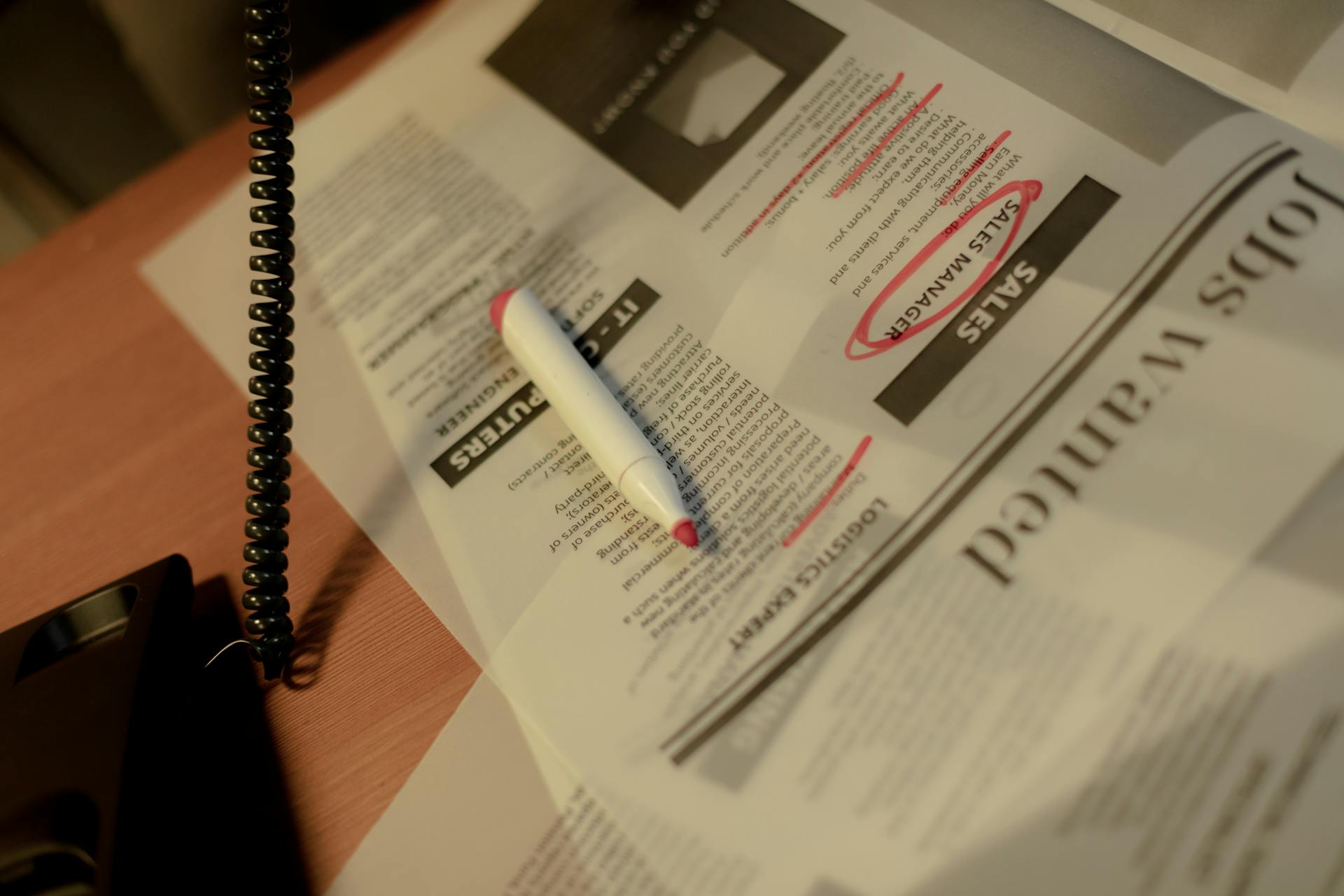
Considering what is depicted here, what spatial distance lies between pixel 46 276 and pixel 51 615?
267mm

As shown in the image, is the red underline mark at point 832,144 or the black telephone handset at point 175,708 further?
the red underline mark at point 832,144

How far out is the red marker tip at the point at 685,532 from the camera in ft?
1.24

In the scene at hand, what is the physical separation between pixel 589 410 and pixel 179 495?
0.25 metres

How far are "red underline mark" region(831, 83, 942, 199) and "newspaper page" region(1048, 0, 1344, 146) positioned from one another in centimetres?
9

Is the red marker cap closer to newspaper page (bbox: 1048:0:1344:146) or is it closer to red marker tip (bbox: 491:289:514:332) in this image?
red marker tip (bbox: 491:289:514:332)

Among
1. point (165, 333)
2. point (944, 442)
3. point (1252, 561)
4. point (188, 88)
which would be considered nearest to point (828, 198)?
point (944, 442)

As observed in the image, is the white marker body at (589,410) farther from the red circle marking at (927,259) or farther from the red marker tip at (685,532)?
the red circle marking at (927,259)

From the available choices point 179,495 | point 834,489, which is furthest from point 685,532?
point 179,495

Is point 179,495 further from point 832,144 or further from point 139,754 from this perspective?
point 832,144

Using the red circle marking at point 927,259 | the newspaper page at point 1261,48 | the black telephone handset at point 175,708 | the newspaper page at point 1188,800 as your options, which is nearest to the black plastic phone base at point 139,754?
the black telephone handset at point 175,708

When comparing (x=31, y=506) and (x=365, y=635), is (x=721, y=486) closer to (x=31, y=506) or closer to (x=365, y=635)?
(x=365, y=635)

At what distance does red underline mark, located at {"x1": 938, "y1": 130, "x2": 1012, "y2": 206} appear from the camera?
0.43 meters

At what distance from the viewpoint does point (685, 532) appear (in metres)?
0.38

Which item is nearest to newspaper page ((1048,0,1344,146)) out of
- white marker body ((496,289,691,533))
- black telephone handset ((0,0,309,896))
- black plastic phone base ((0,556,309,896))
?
white marker body ((496,289,691,533))
